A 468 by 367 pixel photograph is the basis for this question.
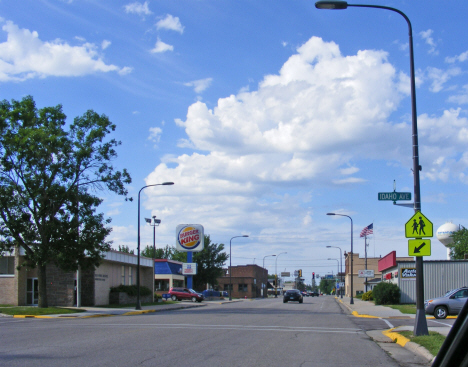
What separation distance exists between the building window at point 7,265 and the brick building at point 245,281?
57147 millimetres

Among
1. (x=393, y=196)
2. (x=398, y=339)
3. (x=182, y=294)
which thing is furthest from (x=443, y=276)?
(x=398, y=339)

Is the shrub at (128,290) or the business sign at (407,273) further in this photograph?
the shrub at (128,290)

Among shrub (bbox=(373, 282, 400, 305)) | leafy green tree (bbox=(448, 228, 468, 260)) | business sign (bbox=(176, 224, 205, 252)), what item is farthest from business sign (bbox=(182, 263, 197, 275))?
leafy green tree (bbox=(448, 228, 468, 260))

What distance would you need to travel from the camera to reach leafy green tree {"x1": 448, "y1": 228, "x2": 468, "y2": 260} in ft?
186

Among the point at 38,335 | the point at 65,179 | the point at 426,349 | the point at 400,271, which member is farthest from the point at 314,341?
the point at 400,271

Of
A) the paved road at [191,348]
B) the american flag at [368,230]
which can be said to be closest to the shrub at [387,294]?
the american flag at [368,230]

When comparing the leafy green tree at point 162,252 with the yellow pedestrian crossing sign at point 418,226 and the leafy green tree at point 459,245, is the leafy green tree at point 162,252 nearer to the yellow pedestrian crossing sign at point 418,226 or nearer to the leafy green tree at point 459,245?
the leafy green tree at point 459,245

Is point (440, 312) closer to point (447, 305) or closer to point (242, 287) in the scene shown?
point (447, 305)

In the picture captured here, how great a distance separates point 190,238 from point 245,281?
143 ft

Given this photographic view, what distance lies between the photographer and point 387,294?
39844 millimetres

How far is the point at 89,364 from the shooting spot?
935cm

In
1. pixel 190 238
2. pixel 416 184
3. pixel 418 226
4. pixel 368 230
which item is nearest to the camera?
pixel 418 226

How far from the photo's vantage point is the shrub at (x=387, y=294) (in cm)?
3984

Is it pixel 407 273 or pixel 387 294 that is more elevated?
pixel 407 273
